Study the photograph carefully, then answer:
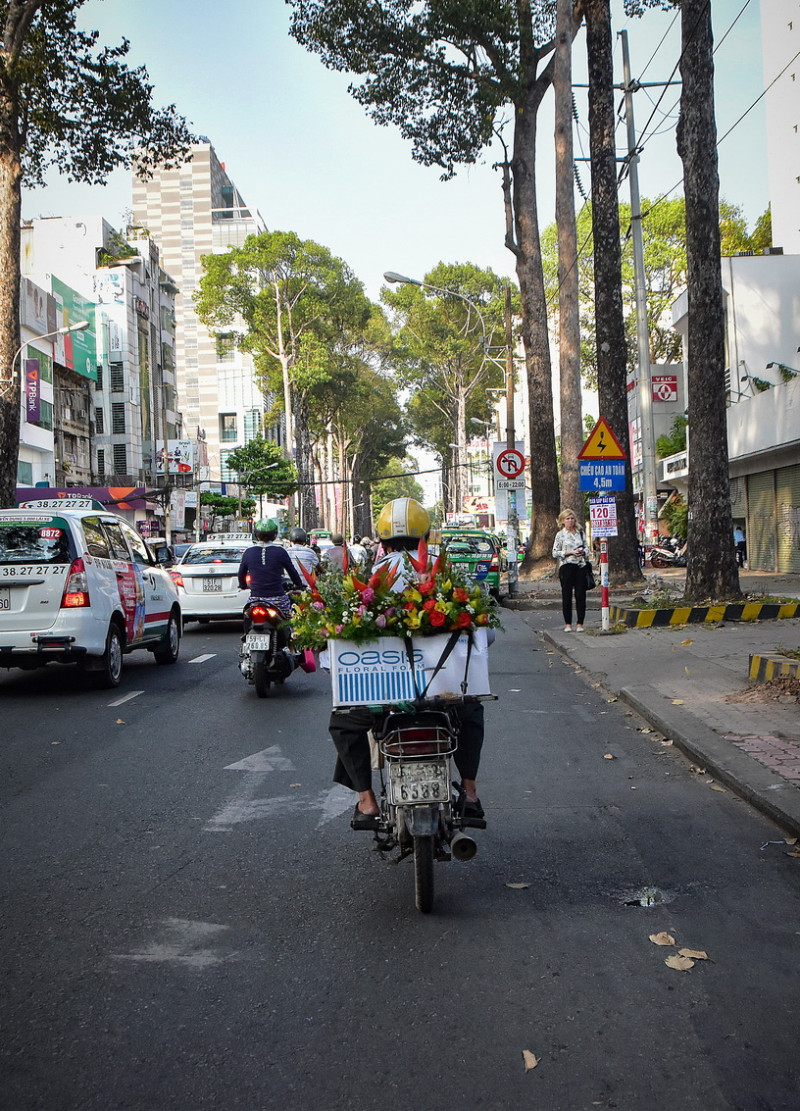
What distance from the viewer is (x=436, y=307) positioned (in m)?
67.1

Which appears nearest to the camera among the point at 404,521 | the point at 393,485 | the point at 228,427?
the point at 404,521

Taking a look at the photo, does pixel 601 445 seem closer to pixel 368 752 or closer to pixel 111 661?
pixel 111 661

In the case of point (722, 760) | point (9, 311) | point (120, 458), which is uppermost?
point (120, 458)

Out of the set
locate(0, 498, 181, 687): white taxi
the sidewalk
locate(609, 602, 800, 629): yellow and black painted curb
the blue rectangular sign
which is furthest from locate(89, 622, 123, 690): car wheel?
locate(609, 602, 800, 629): yellow and black painted curb

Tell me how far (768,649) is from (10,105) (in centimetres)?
1688

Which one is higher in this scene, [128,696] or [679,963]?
[128,696]

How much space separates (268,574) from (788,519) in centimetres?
2134

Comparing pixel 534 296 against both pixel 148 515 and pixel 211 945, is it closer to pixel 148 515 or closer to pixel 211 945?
pixel 211 945

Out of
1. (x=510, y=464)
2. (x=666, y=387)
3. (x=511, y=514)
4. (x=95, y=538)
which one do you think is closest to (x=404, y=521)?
(x=95, y=538)

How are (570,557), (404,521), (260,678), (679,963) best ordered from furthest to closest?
1. (570,557)
2. (260,678)
3. (404,521)
4. (679,963)

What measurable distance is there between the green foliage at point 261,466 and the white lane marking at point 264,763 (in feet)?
220

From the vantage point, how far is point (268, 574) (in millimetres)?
11258

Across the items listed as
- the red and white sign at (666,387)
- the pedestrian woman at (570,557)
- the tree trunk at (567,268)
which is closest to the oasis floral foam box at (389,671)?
the pedestrian woman at (570,557)

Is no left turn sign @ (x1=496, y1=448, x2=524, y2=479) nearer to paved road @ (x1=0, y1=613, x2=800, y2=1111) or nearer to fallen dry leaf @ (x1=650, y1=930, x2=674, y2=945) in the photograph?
paved road @ (x1=0, y1=613, x2=800, y2=1111)
